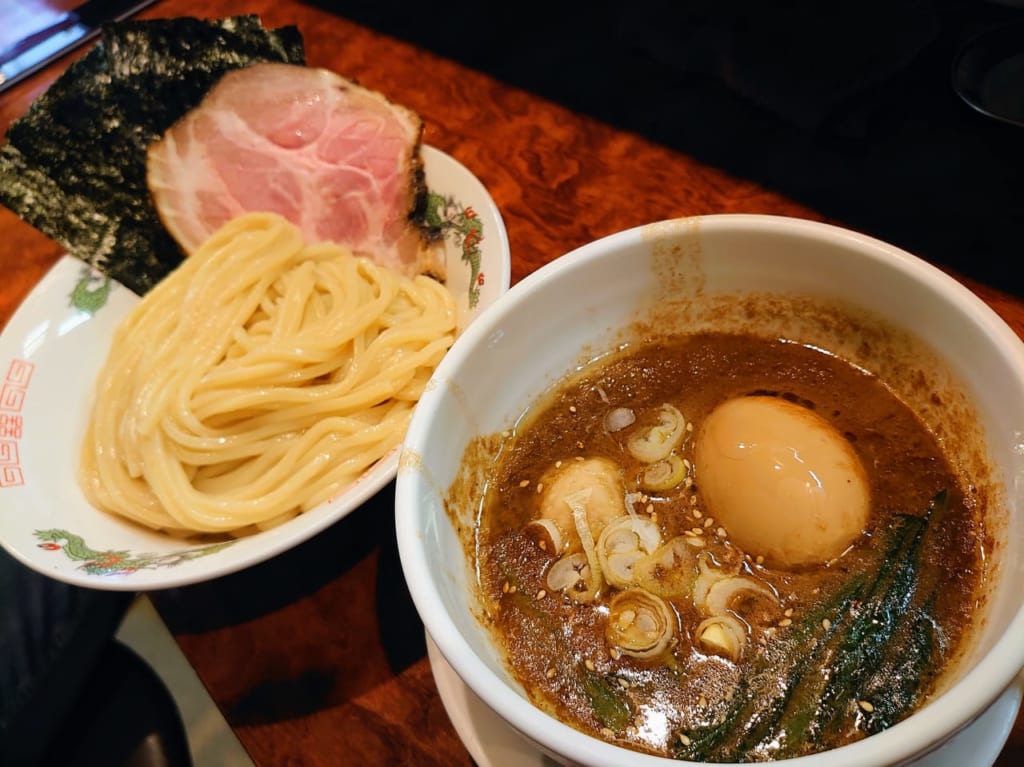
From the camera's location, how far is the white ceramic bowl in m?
0.78

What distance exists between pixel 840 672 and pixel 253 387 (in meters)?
→ 1.38

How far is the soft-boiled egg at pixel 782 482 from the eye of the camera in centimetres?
103

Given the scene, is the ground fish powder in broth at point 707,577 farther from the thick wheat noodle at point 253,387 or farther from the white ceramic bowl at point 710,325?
the thick wheat noodle at point 253,387

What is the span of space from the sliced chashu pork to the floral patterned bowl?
227 mm

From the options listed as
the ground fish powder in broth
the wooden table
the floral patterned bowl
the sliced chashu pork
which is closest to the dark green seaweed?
the ground fish powder in broth

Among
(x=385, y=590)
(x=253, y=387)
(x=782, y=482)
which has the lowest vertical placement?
(x=385, y=590)

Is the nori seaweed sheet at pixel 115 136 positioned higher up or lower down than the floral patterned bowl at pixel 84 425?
higher up

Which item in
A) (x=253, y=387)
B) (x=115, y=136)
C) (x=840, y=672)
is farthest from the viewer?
Answer: (x=115, y=136)

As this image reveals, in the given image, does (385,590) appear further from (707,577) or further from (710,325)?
(710,325)

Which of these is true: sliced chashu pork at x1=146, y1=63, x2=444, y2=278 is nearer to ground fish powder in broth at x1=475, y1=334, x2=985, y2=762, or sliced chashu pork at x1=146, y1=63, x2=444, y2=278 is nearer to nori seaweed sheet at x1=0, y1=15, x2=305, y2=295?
nori seaweed sheet at x1=0, y1=15, x2=305, y2=295

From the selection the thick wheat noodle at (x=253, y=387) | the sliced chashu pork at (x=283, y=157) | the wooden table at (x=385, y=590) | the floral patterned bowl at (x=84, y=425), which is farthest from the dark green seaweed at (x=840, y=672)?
the sliced chashu pork at (x=283, y=157)

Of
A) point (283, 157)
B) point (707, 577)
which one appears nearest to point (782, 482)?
point (707, 577)

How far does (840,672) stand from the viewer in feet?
3.11

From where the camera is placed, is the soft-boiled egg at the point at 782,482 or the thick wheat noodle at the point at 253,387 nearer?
the soft-boiled egg at the point at 782,482
